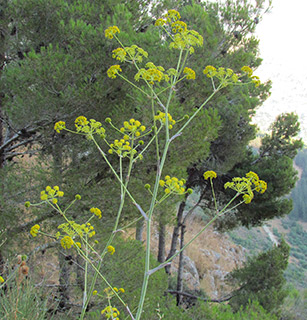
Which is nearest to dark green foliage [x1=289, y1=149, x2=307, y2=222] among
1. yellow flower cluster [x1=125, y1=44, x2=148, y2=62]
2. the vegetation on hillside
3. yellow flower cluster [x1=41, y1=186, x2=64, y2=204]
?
the vegetation on hillside

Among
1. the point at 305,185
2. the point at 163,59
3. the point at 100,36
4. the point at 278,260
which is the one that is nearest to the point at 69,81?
the point at 100,36

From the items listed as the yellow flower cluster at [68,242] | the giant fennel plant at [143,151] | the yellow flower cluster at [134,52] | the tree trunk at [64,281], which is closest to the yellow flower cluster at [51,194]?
the giant fennel plant at [143,151]

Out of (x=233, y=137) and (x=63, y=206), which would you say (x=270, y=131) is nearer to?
(x=233, y=137)

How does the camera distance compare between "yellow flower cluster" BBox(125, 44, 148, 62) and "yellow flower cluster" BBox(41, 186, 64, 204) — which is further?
"yellow flower cluster" BBox(125, 44, 148, 62)

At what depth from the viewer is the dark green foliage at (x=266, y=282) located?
688 cm

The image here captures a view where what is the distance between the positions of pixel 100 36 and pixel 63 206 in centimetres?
224

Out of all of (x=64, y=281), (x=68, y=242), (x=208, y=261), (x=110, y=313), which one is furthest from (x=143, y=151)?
(x=208, y=261)

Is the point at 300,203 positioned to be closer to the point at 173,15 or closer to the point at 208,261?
the point at 208,261

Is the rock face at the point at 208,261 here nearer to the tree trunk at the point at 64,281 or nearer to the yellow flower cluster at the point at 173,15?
the tree trunk at the point at 64,281

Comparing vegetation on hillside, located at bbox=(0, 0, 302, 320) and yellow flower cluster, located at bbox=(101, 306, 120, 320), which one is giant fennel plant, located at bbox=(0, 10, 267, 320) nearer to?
yellow flower cluster, located at bbox=(101, 306, 120, 320)

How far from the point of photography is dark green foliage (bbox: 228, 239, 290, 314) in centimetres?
688

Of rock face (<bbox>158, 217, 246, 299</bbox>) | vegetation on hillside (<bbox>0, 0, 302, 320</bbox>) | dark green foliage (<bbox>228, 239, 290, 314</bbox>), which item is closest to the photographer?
vegetation on hillside (<bbox>0, 0, 302, 320</bbox>)

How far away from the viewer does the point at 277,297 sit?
272 inches

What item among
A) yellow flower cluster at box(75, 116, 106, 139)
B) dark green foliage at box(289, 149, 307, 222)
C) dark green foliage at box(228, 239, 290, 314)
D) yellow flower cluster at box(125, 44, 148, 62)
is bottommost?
dark green foliage at box(228, 239, 290, 314)
